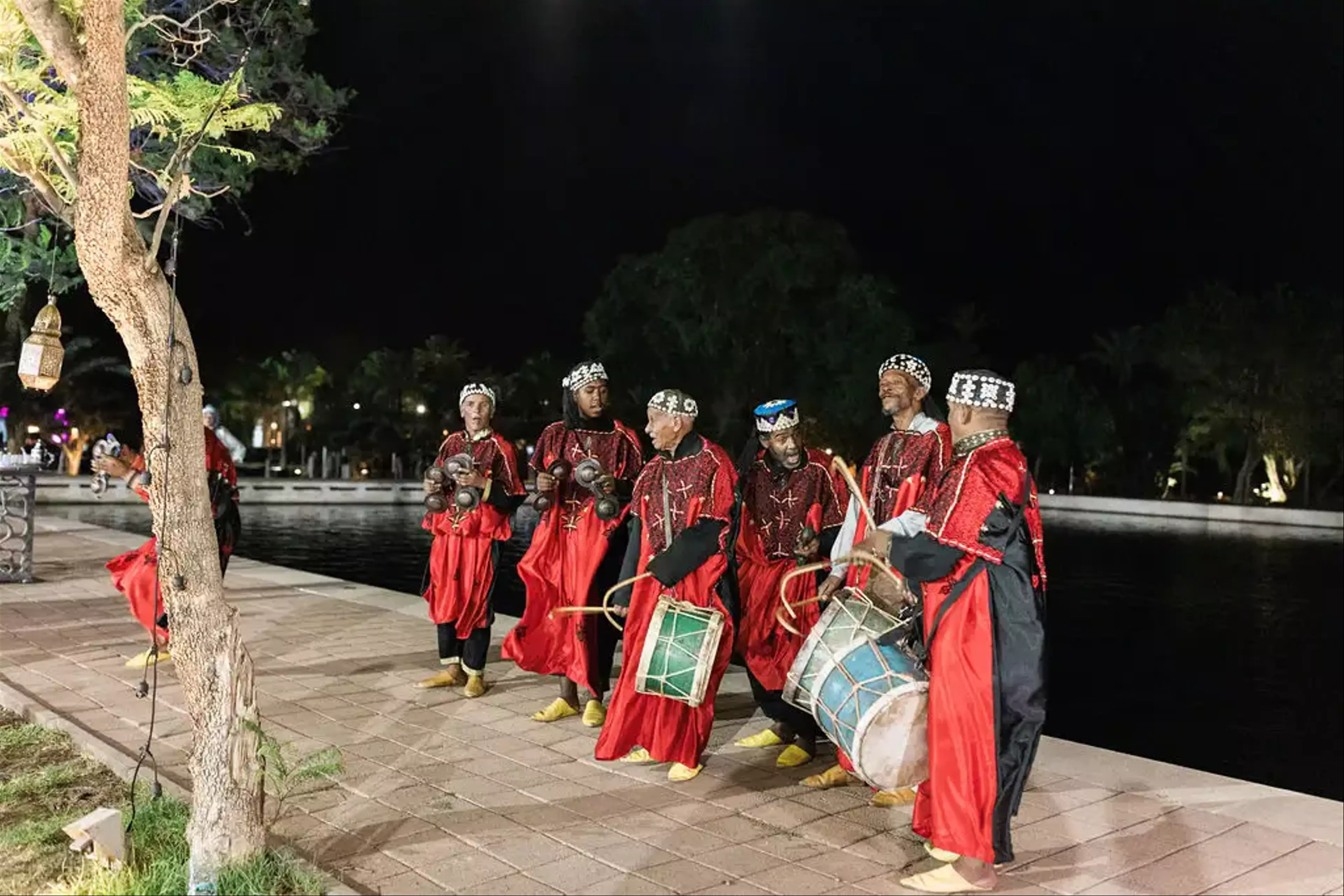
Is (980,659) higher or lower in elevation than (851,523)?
lower

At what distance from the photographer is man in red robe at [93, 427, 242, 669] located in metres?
7.41

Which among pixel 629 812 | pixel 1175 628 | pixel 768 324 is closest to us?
pixel 629 812

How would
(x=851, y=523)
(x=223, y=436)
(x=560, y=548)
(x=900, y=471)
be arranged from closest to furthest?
(x=900, y=471) → (x=851, y=523) → (x=560, y=548) → (x=223, y=436)

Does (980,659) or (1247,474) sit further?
(1247,474)

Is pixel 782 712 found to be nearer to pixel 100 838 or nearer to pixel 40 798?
pixel 100 838

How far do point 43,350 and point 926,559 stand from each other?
5396mm

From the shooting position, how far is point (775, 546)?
20.2 ft

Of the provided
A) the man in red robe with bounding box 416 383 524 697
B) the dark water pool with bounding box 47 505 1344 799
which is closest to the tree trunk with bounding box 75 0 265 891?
the man in red robe with bounding box 416 383 524 697

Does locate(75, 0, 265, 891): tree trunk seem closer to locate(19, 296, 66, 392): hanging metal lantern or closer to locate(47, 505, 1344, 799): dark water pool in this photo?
locate(19, 296, 66, 392): hanging metal lantern

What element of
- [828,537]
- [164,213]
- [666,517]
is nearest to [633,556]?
[666,517]

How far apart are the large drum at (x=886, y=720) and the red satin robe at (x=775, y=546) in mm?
1655

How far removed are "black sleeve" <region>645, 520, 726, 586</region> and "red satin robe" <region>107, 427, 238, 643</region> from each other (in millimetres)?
3712

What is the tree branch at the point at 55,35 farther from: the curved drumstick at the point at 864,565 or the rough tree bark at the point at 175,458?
the curved drumstick at the point at 864,565

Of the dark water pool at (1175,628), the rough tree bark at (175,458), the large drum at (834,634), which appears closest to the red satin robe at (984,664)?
the large drum at (834,634)
